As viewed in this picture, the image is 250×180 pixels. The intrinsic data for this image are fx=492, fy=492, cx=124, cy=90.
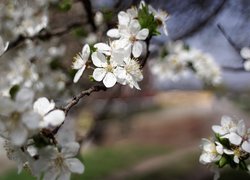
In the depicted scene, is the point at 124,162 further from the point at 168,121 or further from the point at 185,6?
the point at 185,6

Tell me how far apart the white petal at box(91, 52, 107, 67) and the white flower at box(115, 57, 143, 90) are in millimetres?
52

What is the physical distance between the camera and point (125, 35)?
5.31ft

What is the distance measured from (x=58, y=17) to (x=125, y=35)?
1841 millimetres

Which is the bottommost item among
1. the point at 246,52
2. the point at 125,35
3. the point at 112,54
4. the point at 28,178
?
the point at 112,54

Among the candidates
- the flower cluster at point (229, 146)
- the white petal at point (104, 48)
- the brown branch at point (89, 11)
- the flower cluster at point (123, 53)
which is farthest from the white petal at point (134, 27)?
the brown branch at point (89, 11)

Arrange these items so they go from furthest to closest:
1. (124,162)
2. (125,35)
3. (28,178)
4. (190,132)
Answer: (190,132), (124,162), (28,178), (125,35)

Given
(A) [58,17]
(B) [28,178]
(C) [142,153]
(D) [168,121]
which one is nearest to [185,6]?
(A) [58,17]

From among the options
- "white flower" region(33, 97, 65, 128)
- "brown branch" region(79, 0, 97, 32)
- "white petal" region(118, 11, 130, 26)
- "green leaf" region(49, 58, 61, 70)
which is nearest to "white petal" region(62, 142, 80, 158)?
"white flower" region(33, 97, 65, 128)

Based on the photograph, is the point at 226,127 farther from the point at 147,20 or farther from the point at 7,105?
the point at 7,105

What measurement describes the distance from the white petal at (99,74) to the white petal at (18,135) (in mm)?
398

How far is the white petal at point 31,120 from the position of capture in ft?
3.76

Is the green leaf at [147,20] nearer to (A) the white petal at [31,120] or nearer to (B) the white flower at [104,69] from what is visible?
→ (B) the white flower at [104,69]

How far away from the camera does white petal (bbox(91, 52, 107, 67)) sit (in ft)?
4.93

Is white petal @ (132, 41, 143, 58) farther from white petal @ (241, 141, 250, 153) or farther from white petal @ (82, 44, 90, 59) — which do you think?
white petal @ (241, 141, 250, 153)
